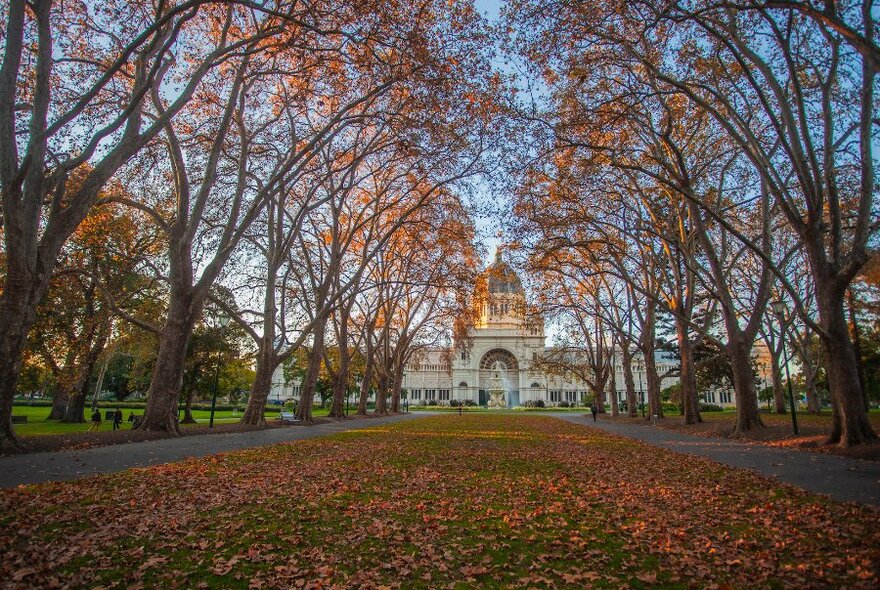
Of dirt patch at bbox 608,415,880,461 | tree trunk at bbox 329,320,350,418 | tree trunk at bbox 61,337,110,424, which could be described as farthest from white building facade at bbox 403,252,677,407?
dirt patch at bbox 608,415,880,461

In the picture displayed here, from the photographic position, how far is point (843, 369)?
41.5ft

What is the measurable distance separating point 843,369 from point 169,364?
19313 millimetres

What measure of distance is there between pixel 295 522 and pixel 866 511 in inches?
277

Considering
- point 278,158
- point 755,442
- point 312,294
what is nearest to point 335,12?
point 278,158

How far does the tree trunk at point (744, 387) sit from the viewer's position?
61.5ft

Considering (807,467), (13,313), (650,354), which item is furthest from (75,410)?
(650,354)

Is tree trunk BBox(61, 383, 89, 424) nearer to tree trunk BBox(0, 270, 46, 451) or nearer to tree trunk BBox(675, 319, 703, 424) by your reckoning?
tree trunk BBox(0, 270, 46, 451)

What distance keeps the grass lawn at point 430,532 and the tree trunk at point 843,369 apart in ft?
17.4

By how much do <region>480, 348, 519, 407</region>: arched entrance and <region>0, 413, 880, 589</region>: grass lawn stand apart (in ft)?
315

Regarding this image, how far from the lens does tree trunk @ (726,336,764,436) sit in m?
18.8

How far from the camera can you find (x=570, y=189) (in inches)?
861

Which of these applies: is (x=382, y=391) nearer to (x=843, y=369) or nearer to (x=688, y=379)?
(x=688, y=379)

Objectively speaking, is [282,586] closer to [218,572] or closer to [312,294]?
[218,572]

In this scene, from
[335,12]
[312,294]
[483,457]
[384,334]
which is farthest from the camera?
[384,334]
